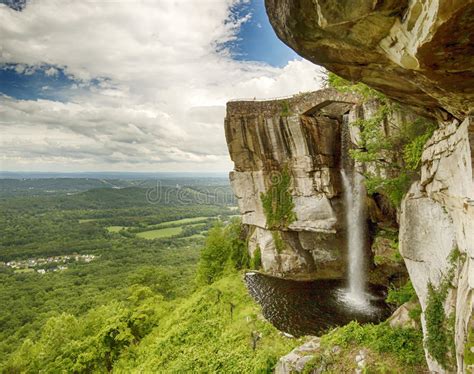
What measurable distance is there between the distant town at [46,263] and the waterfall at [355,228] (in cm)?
7334

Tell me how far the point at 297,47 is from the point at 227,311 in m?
14.7

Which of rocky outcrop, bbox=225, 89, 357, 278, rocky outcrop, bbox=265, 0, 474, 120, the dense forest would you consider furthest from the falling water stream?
rocky outcrop, bbox=265, 0, 474, 120

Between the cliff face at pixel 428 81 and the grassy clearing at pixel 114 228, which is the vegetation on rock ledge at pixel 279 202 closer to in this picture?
the cliff face at pixel 428 81

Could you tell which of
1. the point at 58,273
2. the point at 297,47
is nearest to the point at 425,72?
the point at 297,47

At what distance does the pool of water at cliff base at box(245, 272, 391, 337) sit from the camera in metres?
14.5

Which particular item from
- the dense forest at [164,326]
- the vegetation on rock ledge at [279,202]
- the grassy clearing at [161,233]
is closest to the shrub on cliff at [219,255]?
the dense forest at [164,326]

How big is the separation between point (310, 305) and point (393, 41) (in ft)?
50.2

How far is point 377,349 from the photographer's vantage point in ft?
31.5

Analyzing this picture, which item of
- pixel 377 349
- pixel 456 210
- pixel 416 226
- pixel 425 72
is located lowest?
pixel 377 349

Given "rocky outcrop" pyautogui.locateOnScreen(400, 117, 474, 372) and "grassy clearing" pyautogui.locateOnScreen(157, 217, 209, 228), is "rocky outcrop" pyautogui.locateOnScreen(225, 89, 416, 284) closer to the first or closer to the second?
"rocky outcrop" pyautogui.locateOnScreen(400, 117, 474, 372)

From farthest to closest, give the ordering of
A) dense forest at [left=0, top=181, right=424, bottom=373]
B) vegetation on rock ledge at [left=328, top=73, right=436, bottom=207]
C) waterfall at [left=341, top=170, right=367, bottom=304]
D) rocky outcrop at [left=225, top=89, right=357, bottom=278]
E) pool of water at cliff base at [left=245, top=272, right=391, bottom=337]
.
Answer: rocky outcrop at [left=225, top=89, right=357, bottom=278] → waterfall at [left=341, top=170, right=367, bottom=304] → pool of water at cliff base at [left=245, top=272, right=391, bottom=337] → vegetation on rock ledge at [left=328, top=73, right=436, bottom=207] → dense forest at [left=0, top=181, right=424, bottom=373]

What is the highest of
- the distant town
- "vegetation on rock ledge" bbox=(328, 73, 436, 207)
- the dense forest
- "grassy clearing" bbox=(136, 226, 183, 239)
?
"vegetation on rock ledge" bbox=(328, 73, 436, 207)

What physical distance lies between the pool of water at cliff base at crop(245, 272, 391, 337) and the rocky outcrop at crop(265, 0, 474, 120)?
38.9ft

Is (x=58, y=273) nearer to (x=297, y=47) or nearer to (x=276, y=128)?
(x=276, y=128)
